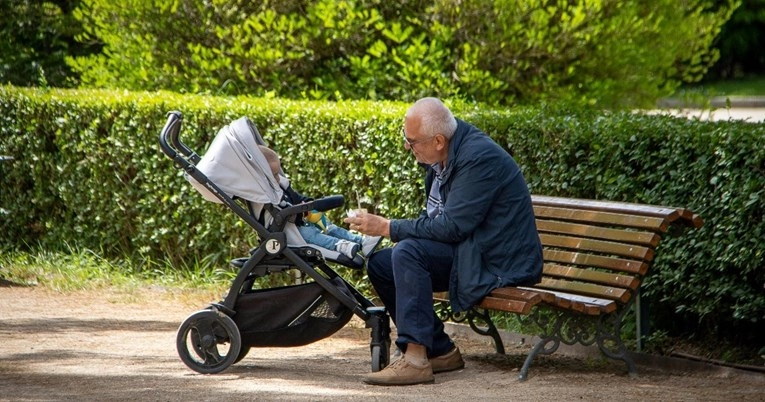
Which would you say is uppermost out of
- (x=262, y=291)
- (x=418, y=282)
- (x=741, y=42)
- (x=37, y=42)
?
(x=741, y=42)

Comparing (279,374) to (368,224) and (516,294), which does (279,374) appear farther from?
(516,294)

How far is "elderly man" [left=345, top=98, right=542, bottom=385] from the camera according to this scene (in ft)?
19.1

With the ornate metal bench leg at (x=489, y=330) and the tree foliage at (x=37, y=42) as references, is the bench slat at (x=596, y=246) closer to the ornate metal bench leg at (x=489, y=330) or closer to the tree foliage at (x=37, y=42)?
the ornate metal bench leg at (x=489, y=330)

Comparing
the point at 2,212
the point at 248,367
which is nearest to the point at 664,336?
the point at 248,367

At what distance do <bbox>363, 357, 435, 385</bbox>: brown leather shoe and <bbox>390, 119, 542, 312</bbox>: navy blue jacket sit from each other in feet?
1.14

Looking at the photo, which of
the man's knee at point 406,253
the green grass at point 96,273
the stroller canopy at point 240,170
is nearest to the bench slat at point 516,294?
the man's knee at point 406,253

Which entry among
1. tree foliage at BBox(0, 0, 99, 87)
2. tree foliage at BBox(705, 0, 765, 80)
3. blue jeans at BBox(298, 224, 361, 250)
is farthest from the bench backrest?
tree foliage at BBox(705, 0, 765, 80)

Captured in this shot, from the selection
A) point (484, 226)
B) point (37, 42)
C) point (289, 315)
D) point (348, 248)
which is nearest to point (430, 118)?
point (484, 226)

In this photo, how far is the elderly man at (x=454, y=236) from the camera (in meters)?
5.81

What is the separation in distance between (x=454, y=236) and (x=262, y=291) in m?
1.08

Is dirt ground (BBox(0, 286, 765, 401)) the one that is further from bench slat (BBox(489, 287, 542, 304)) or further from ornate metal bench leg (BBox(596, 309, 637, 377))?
bench slat (BBox(489, 287, 542, 304))

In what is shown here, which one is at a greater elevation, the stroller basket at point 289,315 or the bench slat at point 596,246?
the bench slat at point 596,246

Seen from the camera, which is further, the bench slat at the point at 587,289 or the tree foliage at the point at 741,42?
the tree foliage at the point at 741,42

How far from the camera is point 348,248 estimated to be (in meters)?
6.10
